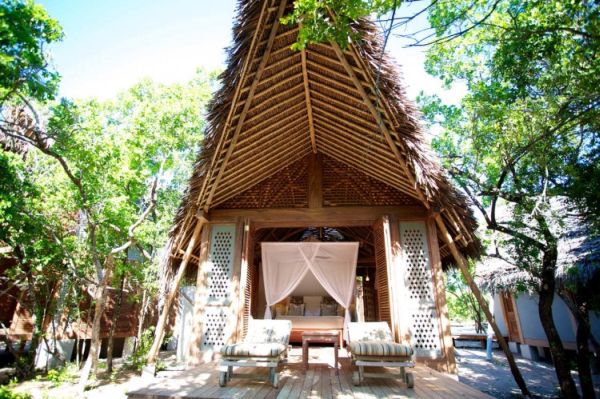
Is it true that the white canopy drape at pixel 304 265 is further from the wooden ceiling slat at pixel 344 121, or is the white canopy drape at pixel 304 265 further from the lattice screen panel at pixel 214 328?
the wooden ceiling slat at pixel 344 121

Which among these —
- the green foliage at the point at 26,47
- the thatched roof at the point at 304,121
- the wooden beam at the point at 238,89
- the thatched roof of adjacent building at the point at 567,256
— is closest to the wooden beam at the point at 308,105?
the thatched roof at the point at 304,121

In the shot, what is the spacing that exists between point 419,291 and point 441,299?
→ 0.33 meters

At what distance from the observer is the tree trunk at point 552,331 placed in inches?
205

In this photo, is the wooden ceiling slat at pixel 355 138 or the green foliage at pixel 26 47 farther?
the wooden ceiling slat at pixel 355 138

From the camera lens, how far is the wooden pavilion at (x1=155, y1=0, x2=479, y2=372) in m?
4.27

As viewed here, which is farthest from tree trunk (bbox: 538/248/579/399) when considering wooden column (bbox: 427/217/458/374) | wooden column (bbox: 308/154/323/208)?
wooden column (bbox: 308/154/323/208)

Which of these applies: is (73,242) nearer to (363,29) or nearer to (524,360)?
(363,29)

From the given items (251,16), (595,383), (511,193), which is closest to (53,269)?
(251,16)

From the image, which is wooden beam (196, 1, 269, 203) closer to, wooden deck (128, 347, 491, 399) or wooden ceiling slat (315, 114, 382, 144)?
wooden ceiling slat (315, 114, 382, 144)

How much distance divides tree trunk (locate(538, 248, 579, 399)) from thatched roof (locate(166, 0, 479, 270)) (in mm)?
1079

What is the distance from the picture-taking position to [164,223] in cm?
971

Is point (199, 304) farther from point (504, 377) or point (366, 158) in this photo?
point (504, 377)

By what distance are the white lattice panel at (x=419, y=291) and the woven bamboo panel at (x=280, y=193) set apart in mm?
1919

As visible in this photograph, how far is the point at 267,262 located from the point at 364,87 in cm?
459
